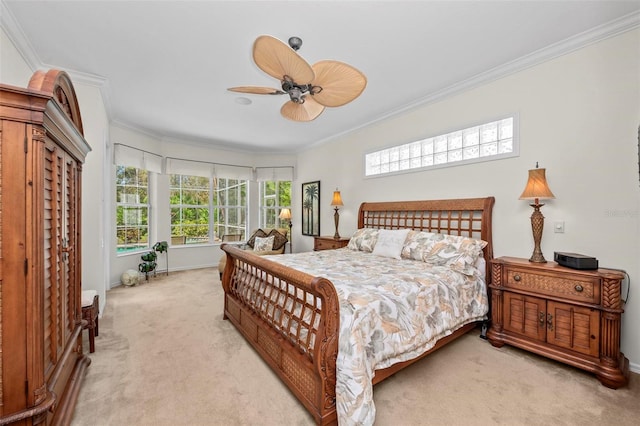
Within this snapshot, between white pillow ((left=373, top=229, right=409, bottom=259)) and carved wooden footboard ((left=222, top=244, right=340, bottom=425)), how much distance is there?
1523mm

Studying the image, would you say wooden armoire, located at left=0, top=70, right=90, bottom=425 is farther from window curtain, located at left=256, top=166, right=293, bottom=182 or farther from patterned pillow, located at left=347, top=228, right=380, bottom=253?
window curtain, located at left=256, top=166, right=293, bottom=182

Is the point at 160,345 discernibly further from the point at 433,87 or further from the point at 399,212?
the point at 433,87

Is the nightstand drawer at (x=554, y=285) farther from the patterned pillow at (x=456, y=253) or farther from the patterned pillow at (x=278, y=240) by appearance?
the patterned pillow at (x=278, y=240)

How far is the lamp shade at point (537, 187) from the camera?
8.06 ft

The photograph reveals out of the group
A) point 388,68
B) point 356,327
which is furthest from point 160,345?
point 388,68

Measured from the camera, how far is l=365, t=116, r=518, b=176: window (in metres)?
2.98

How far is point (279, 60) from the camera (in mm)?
1774

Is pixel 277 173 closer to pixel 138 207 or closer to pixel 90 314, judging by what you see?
pixel 138 207

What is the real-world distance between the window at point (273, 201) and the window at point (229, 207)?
431 millimetres

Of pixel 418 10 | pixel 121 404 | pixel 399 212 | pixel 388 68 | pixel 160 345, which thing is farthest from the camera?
pixel 399 212

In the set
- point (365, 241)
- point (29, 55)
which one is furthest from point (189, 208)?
point (365, 241)

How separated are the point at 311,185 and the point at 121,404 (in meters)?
4.65

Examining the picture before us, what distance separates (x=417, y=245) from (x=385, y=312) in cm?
151

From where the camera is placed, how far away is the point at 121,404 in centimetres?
181
